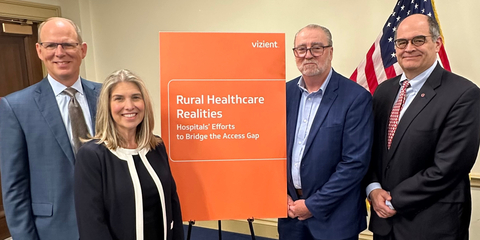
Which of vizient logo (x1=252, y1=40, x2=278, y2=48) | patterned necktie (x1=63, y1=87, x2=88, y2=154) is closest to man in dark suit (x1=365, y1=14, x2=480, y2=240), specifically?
vizient logo (x1=252, y1=40, x2=278, y2=48)

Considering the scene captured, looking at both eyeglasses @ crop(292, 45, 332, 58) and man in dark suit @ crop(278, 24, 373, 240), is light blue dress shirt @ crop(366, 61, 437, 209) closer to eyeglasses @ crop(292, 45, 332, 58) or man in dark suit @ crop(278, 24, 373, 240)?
man in dark suit @ crop(278, 24, 373, 240)

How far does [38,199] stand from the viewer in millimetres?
1528

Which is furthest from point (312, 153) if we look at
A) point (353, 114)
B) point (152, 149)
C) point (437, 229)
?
point (152, 149)

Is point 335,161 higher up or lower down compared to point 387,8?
→ lower down

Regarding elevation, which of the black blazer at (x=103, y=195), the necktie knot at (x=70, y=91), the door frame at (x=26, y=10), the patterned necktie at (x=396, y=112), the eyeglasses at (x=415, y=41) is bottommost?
the black blazer at (x=103, y=195)

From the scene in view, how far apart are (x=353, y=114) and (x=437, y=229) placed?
0.73 meters

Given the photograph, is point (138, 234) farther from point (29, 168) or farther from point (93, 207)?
point (29, 168)

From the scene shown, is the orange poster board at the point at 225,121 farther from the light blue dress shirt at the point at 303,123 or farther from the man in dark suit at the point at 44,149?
the man in dark suit at the point at 44,149

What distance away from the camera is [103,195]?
132cm

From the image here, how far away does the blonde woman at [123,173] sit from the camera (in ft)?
4.25

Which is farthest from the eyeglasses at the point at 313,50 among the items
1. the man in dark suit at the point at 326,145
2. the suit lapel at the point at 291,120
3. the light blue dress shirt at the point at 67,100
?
the light blue dress shirt at the point at 67,100

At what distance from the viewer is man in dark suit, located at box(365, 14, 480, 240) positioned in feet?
5.20

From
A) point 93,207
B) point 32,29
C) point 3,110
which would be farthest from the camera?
point 32,29

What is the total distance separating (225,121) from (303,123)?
1.48ft
